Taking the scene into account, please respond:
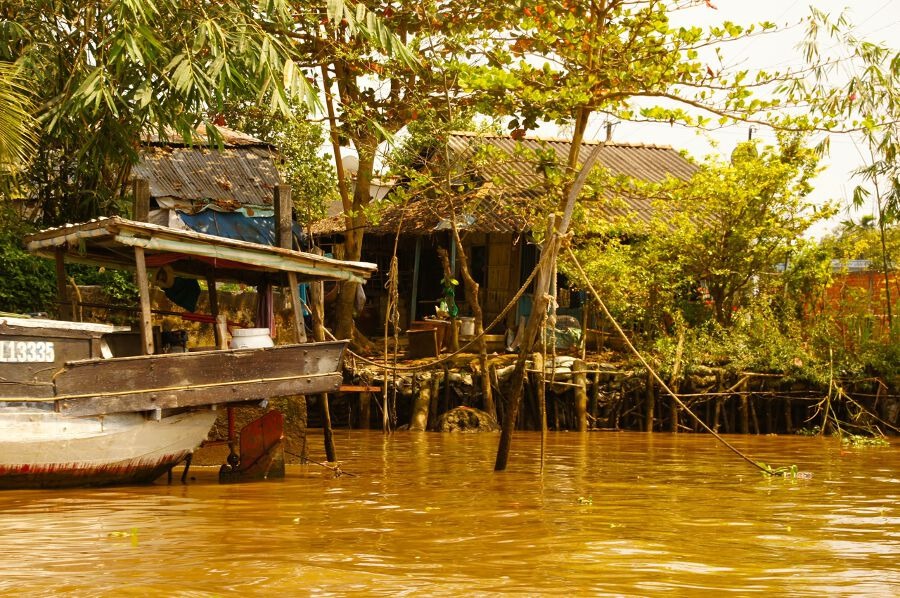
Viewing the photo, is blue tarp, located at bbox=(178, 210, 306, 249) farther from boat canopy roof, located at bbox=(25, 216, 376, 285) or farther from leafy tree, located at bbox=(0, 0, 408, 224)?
boat canopy roof, located at bbox=(25, 216, 376, 285)

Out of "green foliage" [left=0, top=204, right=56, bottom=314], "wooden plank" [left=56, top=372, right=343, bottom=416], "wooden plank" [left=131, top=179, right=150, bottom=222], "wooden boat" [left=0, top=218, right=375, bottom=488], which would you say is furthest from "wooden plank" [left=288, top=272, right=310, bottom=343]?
"green foliage" [left=0, top=204, right=56, bottom=314]

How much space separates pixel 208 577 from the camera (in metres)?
5.36

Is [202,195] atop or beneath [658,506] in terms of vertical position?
atop

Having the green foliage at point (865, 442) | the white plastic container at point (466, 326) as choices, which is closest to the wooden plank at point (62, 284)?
the white plastic container at point (466, 326)

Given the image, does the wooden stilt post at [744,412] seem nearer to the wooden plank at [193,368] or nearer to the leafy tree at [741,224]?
the leafy tree at [741,224]

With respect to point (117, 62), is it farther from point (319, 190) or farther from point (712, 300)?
point (712, 300)

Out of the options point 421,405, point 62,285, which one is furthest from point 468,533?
point 421,405

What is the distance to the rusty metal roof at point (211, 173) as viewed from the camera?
18359 millimetres

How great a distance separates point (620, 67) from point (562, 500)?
165 inches

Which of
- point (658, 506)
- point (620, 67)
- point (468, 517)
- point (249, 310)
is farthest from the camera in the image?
point (249, 310)

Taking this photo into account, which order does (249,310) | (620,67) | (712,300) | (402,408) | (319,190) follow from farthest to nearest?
(319,190) → (712,300) → (402,408) → (249,310) → (620,67)

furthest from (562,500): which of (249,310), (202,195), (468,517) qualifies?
(202,195)

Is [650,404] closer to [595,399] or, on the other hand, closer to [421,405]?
[595,399]

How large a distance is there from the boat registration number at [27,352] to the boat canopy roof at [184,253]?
3.37 feet
